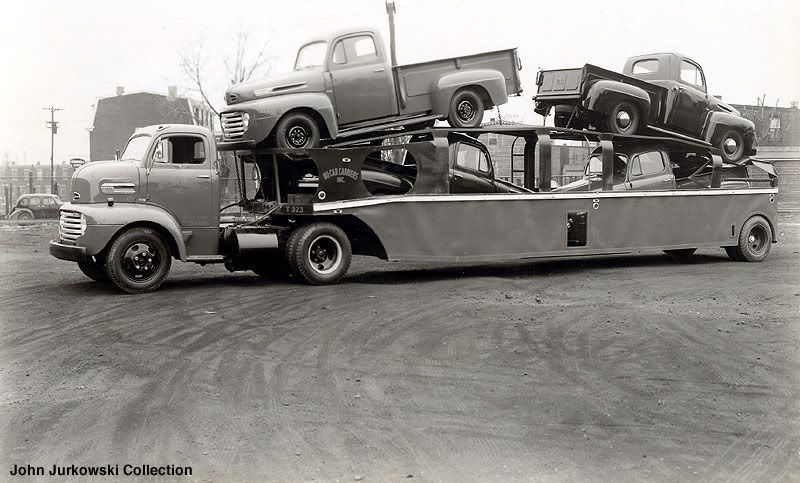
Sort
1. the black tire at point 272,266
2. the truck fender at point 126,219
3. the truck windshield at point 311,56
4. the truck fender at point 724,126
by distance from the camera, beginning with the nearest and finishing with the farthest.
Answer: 1. the truck fender at point 126,219
2. the black tire at point 272,266
3. the truck windshield at point 311,56
4. the truck fender at point 724,126

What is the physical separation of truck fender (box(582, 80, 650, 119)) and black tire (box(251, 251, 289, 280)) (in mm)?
6116

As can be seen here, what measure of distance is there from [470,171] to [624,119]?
3338mm

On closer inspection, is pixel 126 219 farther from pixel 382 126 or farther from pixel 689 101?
pixel 689 101

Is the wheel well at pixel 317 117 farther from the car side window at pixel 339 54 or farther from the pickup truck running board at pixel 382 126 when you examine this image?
the car side window at pixel 339 54

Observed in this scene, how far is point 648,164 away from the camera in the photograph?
51.4ft

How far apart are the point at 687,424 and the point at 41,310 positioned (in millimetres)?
7818

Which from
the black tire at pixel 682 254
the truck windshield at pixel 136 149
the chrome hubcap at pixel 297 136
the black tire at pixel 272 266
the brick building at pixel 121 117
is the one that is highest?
the brick building at pixel 121 117

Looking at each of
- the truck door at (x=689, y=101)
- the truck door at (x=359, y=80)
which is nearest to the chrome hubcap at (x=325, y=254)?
the truck door at (x=359, y=80)

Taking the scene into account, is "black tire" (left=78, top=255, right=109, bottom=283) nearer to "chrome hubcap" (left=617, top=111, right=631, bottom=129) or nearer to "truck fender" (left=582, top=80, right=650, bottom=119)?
"truck fender" (left=582, top=80, right=650, bottom=119)

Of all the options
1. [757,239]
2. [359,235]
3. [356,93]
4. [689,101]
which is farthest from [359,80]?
[757,239]

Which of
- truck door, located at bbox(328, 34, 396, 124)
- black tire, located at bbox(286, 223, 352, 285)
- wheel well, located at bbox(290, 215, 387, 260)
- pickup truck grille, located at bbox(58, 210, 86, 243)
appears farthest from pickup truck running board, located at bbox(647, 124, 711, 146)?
pickup truck grille, located at bbox(58, 210, 86, 243)

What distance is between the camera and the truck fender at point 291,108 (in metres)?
12.2

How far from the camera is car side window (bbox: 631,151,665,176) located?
15547 mm

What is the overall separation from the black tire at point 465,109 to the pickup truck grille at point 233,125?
134 inches
